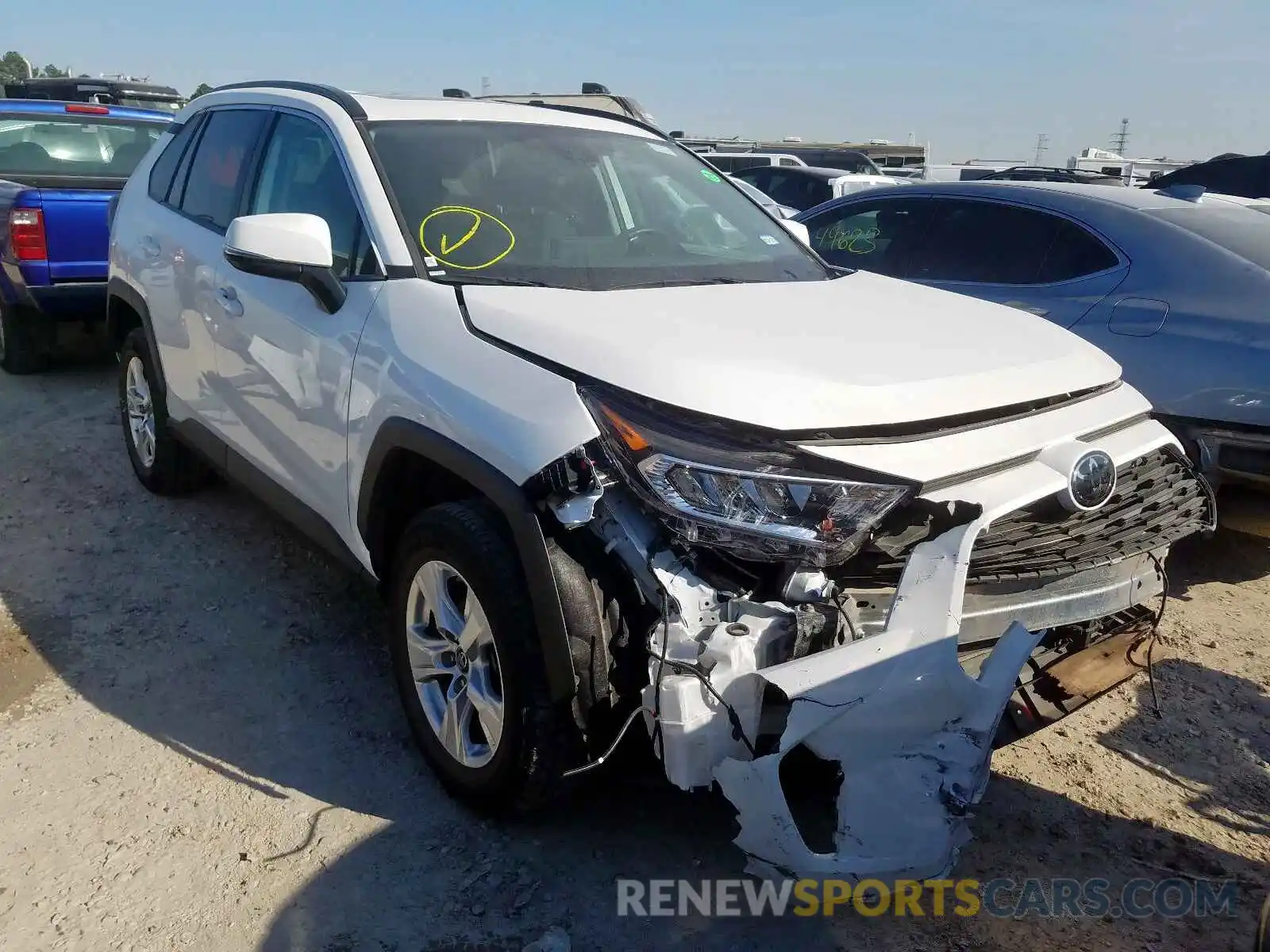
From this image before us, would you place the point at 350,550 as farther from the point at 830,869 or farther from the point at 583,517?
the point at 830,869

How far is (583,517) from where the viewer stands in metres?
2.31

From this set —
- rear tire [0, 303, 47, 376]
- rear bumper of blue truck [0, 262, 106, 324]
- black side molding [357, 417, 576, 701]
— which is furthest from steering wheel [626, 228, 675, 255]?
rear tire [0, 303, 47, 376]

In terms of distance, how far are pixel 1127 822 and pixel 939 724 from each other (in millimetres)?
1176

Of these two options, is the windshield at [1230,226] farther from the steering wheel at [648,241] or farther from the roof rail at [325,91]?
the roof rail at [325,91]

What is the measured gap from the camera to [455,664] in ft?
9.21

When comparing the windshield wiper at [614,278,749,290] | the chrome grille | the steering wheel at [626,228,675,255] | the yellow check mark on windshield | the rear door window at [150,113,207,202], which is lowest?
the chrome grille

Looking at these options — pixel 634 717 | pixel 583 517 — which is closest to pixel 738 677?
pixel 634 717

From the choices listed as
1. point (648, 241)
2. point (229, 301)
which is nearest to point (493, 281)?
point (648, 241)

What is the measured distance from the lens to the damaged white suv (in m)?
2.13

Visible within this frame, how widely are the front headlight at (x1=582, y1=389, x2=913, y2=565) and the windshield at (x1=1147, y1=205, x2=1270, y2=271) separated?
9.72 ft

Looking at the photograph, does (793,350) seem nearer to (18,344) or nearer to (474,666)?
(474,666)

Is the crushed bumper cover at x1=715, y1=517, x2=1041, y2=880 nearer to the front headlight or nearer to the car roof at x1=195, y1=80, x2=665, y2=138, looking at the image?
the front headlight

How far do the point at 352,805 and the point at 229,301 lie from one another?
1.88 m

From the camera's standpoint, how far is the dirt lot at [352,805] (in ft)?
8.16
